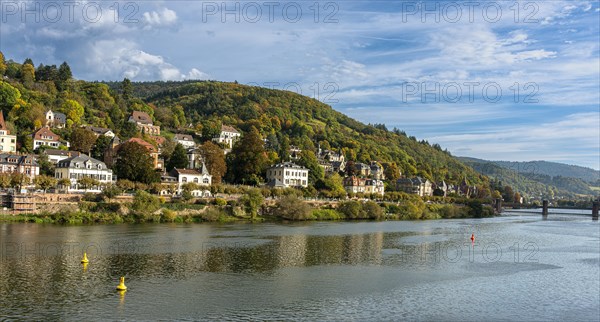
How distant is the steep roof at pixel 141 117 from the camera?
109150 millimetres

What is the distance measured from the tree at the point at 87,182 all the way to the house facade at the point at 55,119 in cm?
2908

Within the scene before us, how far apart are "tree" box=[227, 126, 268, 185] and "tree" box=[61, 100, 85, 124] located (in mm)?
28929

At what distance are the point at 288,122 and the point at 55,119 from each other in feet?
256

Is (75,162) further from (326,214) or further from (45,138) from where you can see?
(326,214)

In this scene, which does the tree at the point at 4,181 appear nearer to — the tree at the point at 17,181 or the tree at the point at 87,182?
the tree at the point at 17,181

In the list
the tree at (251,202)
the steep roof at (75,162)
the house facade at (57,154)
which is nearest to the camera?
the steep roof at (75,162)

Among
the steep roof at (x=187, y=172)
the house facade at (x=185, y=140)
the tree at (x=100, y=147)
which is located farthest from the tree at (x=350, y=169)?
the tree at (x=100, y=147)

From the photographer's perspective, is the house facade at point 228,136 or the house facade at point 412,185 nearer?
the house facade at point 228,136

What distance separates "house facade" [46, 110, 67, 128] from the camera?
91.2 m

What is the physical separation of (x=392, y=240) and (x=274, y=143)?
7624 centimetres

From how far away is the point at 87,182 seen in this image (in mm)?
66375

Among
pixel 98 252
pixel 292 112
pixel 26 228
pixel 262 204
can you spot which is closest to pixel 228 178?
pixel 262 204

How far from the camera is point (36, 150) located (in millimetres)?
80438

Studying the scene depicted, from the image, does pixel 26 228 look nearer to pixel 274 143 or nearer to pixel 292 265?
pixel 292 265
